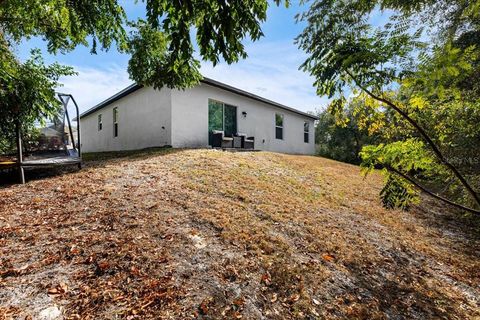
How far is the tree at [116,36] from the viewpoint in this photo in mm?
2436

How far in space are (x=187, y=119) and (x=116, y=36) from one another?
507cm

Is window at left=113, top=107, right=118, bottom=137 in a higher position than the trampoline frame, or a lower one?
higher

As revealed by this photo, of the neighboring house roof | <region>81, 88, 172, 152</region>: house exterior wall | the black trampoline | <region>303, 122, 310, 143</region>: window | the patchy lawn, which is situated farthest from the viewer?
<region>303, 122, 310, 143</region>: window

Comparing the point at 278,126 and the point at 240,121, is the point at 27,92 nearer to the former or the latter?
the point at 240,121

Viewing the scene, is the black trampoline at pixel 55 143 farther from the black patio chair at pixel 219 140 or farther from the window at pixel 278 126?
the window at pixel 278 126

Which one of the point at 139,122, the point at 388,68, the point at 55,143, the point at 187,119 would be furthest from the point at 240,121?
the point at 388,68

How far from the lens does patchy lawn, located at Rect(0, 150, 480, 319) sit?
95.3 inches

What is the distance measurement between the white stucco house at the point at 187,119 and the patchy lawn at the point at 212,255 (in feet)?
16.5

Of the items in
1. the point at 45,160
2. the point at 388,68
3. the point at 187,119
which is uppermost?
the point at 187,119

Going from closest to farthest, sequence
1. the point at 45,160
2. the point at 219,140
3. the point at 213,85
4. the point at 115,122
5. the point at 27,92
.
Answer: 1. the point at 27,92
2. the point at 45,160
3. the point at 219,140
4. the point at 213,85
5. the point at 115,122

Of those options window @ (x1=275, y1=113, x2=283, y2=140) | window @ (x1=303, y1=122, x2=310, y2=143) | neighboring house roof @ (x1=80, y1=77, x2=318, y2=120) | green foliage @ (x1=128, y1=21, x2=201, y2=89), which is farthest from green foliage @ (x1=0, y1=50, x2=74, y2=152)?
window @ (x1=303, y1=122, x2=310, y2=143)

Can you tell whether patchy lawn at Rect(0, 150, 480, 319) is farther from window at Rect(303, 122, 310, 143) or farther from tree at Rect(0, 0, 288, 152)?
window at Rect(303, 122, 310, 143)

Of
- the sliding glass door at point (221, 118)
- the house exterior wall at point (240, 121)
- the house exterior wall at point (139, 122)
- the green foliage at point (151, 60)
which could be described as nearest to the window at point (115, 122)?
the house exterior wall at point (139, 122)

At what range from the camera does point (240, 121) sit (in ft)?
43.6
